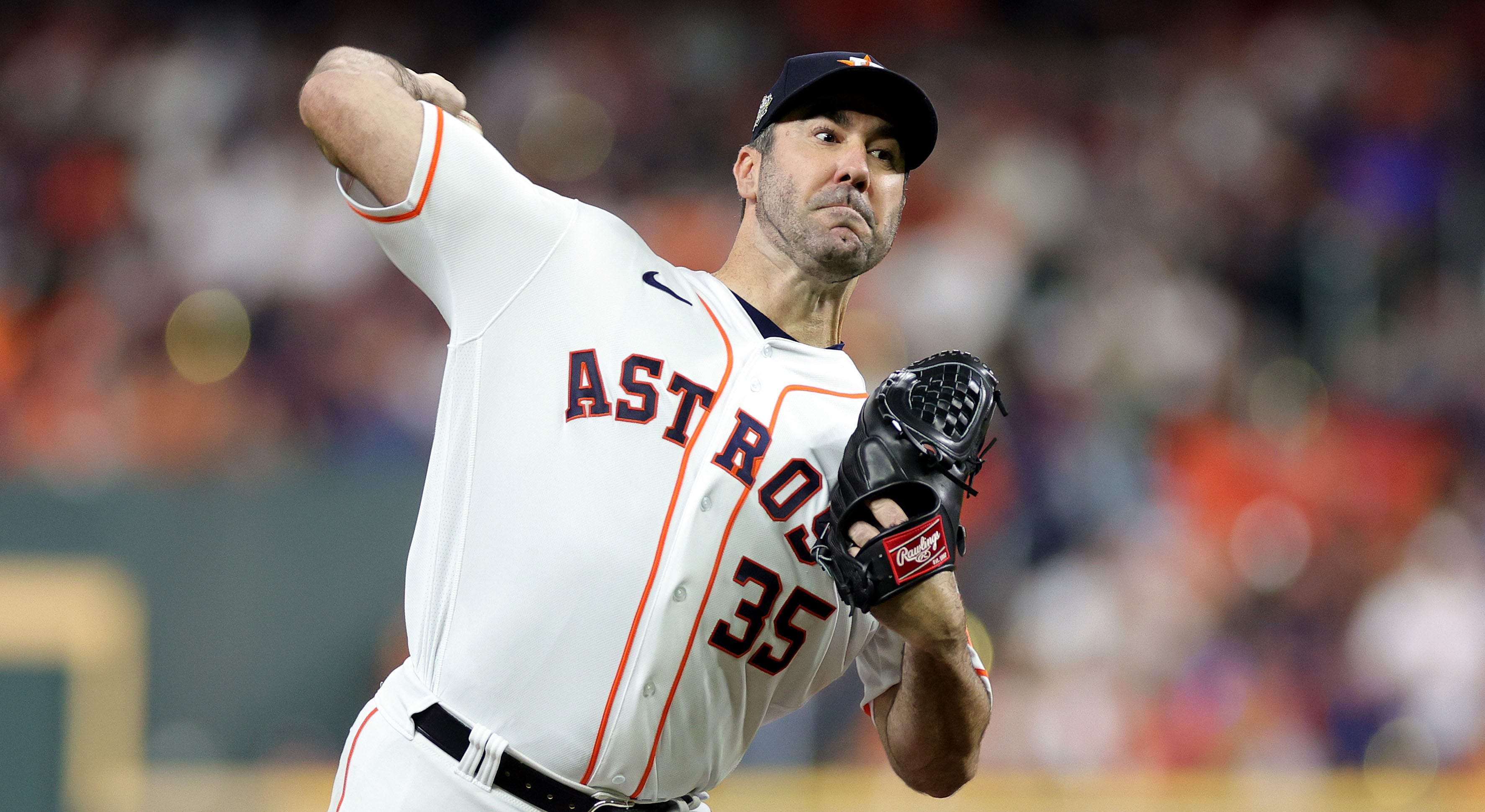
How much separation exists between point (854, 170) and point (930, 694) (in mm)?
934

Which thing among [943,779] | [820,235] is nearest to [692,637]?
[943,779]

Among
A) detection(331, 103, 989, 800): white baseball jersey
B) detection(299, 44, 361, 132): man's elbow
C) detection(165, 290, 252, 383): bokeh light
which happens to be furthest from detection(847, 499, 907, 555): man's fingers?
detection(165, 290, 252, 383): bokeh light

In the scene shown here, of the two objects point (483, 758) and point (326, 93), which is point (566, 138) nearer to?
point (326, 93)

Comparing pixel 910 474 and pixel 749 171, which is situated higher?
pixel 749 171

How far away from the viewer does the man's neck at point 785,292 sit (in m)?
2.69

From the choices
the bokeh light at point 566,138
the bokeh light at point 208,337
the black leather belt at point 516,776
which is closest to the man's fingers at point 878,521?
the black leather belt at point 516,776

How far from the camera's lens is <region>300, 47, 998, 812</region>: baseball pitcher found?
228 cm

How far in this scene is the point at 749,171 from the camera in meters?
2.88

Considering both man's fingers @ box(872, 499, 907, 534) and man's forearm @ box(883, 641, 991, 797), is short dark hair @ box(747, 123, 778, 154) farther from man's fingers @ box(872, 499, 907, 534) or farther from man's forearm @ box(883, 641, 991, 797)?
man's forearm @ box(883, 641, 991, 797)

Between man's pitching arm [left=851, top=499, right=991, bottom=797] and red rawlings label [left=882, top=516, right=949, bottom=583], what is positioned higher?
red rawlings label [left=882, top=516, right=949, bottom=583]

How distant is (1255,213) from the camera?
320 inches

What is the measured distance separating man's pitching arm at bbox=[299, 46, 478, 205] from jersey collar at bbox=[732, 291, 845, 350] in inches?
25.8

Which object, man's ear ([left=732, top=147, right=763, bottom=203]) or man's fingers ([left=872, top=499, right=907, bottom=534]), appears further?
man's ear ([left=732, top=147, right=763, bottom=203])

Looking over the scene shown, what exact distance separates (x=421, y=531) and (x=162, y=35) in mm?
6955
